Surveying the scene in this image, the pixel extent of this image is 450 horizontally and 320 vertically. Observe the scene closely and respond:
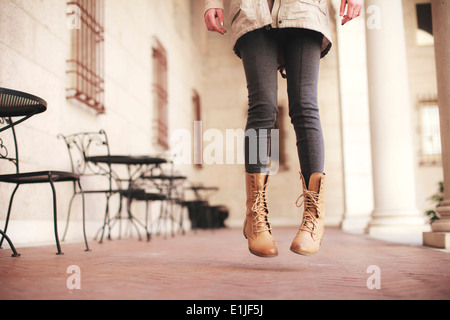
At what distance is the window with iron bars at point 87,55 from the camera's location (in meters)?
4.01

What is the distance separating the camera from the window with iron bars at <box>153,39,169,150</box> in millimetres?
6691

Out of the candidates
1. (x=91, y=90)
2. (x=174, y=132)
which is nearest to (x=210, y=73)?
(x=174, y=132)

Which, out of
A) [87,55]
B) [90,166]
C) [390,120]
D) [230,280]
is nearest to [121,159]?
[90,166]

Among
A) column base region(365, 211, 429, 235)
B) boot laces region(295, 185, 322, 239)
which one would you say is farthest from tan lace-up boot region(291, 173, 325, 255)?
column base region(365, 211, 429, 235)

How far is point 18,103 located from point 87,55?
236cm

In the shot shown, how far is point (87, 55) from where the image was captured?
431 centimetres

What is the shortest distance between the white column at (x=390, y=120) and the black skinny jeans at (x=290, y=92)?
3.23 meters

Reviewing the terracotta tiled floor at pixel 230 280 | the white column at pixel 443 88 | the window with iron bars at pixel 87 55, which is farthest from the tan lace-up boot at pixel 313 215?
the window with iron bars at pixel 87 55

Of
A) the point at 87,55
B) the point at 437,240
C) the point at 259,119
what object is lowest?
the point at 437,240

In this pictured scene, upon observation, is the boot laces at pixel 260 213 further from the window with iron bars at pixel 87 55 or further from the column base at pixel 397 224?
the column base at pixel 397 224

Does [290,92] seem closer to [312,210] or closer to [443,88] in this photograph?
[312,210]

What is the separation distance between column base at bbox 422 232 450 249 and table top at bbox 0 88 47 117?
225cm
